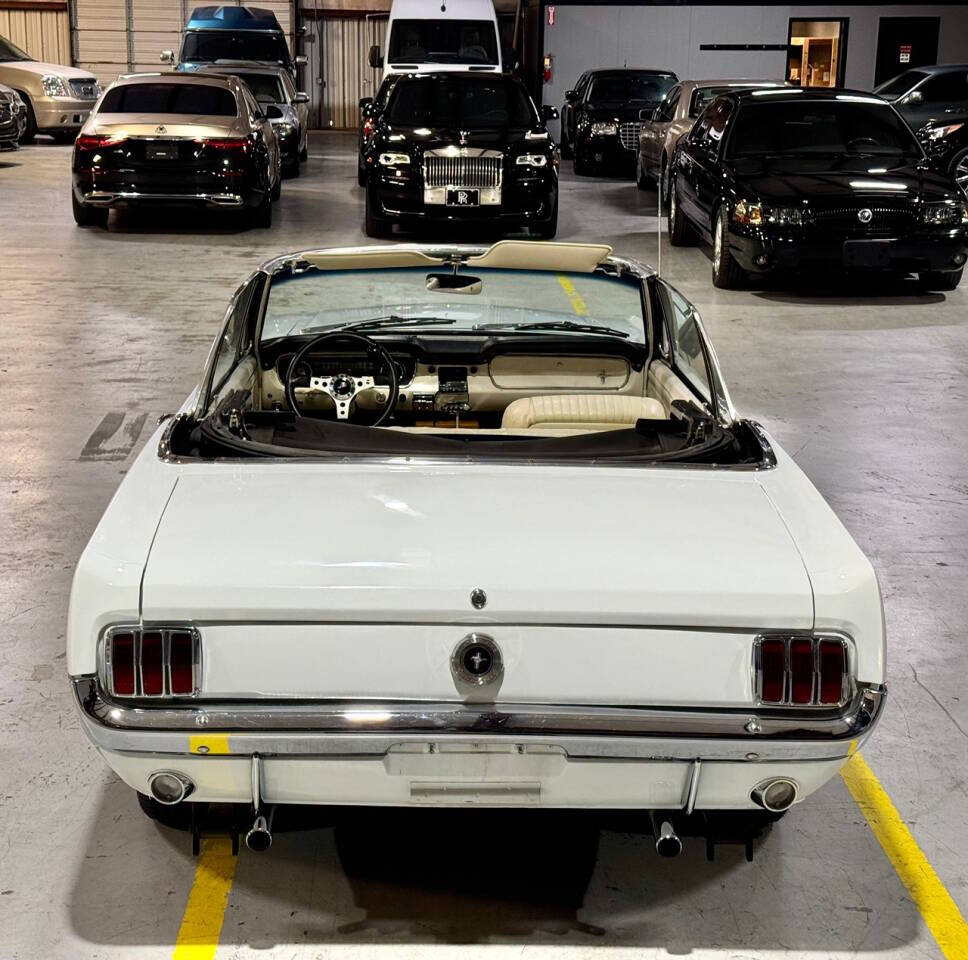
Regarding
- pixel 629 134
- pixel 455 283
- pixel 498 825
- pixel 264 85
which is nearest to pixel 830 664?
pixel 498 825

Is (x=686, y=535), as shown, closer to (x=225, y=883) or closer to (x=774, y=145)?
(x=225, y=883)

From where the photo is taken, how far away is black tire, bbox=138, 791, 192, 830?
3334 mm

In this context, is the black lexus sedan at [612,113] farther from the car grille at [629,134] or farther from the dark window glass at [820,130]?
the dark window glass at [820,130]

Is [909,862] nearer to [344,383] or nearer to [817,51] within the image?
[344,383]

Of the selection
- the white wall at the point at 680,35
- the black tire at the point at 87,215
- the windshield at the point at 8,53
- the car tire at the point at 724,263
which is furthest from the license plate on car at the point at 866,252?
the windshield at the point at 8,53

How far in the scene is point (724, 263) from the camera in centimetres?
1188

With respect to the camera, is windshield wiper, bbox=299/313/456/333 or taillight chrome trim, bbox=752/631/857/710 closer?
taillight chrome trim, bbox=752/631/857/710

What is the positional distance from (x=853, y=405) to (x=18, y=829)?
595 centimetres

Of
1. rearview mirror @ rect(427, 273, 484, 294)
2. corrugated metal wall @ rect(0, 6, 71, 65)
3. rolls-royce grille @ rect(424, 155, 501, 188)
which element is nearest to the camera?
rearview mirror @ rect(427, 273, 484, 294)

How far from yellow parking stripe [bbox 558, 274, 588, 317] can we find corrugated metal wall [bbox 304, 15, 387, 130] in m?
21.2

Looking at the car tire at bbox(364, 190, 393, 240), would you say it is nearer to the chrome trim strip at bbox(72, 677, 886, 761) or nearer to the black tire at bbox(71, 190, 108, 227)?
the black tire at bbox(71, 190, 108, 227)

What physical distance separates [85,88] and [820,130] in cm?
1568

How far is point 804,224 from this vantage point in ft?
36.2

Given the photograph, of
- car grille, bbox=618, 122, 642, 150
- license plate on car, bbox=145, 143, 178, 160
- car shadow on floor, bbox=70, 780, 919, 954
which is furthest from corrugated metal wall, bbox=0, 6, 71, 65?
car shadow on floor, bbox=70, 780, 919, 954
